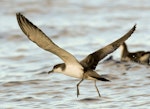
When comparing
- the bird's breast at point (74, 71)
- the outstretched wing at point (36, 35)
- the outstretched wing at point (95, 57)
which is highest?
the outstretched wing at point (36, 35)

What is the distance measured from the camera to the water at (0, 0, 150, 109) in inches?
405

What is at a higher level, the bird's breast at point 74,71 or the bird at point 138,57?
the bird at point 138,57

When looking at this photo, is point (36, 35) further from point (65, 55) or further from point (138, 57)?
point (138, 57)

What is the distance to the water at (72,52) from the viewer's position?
33.7 ft

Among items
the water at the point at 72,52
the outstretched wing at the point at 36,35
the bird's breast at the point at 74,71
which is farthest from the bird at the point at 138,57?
the outstretched wing at the point at 36,35

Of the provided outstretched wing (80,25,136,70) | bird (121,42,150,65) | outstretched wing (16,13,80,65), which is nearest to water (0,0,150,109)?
A: bird (121,42,150,65)

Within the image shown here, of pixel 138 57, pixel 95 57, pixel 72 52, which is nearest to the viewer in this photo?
pixel 95 57

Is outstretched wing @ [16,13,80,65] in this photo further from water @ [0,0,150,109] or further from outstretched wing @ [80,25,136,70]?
water @ [0,0,150,109]

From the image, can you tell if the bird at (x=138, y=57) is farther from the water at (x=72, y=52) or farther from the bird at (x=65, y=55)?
the bird at (x=65, y=55)

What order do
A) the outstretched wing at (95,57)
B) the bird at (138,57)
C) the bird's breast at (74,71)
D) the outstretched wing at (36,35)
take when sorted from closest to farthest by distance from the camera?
the outstretched wing at (36,35) → the bird's breast at (74,71) → the outstretched wing at (95,57) → the bird at (138,57)

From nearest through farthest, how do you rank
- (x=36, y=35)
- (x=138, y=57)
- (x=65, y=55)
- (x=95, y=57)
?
(x=36, y=35), (x=65, y=55), (x=95, y=57), (x=138, y=57)

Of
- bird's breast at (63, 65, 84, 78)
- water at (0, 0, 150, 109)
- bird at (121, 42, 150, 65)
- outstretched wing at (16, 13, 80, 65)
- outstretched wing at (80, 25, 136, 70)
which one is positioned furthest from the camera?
bird at (121, 42, 150, 65)

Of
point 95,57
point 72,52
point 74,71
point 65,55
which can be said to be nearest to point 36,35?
point 65,55

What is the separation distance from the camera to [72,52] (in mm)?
15055
